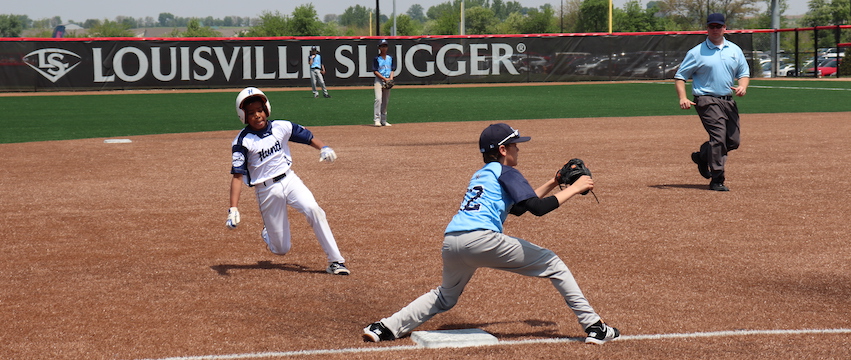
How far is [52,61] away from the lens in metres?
37.5

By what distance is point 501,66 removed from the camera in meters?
42.1

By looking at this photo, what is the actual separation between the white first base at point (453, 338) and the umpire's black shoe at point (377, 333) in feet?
0.51

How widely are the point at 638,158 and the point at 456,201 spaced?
4.76 m

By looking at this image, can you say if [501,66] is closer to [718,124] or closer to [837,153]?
[837,153]

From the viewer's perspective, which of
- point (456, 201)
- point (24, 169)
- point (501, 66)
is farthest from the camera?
point (501, 66)

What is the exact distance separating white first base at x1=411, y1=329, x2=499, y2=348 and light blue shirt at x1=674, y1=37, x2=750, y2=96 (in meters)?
6.51

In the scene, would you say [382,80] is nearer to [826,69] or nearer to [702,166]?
[702,166]

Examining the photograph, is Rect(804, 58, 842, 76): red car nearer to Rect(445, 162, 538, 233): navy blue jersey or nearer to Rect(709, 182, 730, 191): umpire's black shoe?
Rect(709, 182, 730, 191): umpire's black shoe

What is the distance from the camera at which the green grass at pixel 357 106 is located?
21.5 m

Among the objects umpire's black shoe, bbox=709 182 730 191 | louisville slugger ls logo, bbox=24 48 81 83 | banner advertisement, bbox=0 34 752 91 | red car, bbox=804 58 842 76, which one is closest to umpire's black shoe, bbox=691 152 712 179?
umpire's black shoe, bbox=709 182 730 191

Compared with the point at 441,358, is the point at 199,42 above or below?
above

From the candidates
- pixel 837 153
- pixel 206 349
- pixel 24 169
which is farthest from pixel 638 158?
pixel 206 349

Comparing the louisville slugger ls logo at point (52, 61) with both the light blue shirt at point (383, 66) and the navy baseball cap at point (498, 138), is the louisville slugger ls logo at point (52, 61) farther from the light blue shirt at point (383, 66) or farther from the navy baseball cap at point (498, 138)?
the navy baseball cap at point (498, 138)

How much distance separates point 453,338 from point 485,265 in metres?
0.48
